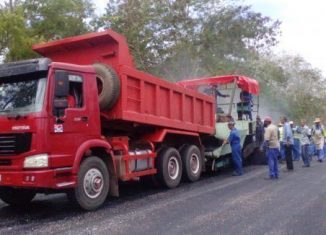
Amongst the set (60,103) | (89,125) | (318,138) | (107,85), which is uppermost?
(107,85)

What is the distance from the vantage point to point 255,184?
33.9ft

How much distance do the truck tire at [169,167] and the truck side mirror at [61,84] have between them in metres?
3.27

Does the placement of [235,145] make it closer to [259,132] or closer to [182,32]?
[259,132]

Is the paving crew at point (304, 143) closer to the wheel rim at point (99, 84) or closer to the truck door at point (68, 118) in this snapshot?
the wheel rim at point (99, 84)

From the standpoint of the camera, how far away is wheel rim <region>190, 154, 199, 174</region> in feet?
36.2

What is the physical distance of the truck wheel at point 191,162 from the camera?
10.8 metres

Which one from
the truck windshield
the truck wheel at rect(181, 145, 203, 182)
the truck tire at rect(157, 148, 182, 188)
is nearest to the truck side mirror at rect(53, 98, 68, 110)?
the truck windshield

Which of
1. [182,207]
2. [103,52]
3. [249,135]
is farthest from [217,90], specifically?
[182,207]

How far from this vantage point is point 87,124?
7711 millimetres

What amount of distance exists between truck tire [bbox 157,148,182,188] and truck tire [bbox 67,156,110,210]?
6.70ft

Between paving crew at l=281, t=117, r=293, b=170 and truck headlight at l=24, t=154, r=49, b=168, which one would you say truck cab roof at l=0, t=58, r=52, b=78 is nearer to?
truck headlight at l=24, t=154, r=49, b=168

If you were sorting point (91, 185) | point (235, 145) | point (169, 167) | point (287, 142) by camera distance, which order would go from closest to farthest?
1. point (91, 185)
2. point (169, 167)
3. point (235, 145)
4. point (287, 142)

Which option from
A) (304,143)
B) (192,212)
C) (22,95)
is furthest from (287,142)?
(22,95)

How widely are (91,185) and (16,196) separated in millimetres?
1606
